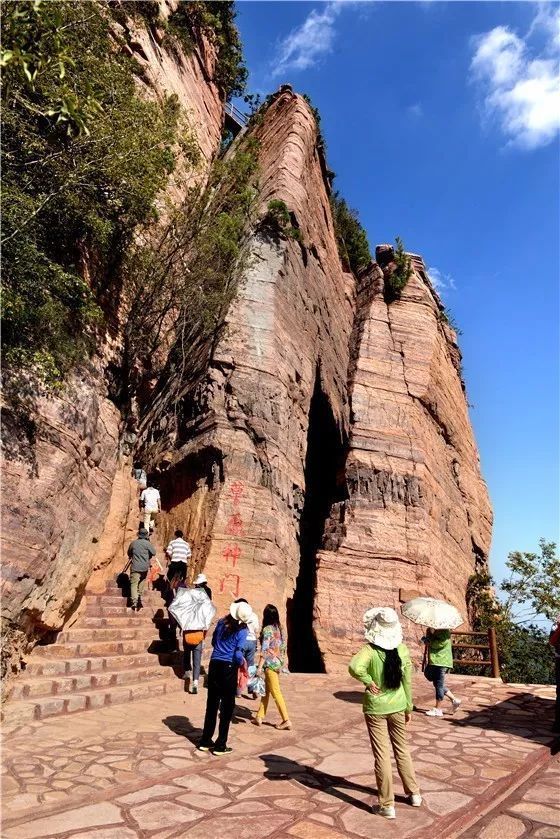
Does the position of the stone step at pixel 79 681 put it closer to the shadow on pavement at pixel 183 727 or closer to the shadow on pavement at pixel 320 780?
the shadow on pavement at pixel 183 727

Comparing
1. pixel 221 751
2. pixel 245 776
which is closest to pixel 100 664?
pixel 221 751

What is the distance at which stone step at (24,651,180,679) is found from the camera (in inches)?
295

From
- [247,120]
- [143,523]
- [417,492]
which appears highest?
[247,120]

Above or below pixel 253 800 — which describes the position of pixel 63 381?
above

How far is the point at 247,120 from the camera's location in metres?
26.7

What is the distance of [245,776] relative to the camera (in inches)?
195

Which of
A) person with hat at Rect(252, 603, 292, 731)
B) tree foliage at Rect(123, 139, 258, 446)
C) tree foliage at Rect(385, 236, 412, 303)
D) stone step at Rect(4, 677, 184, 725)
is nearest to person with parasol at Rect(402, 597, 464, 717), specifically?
person with hat at Rect(252, 603, 292, 731)

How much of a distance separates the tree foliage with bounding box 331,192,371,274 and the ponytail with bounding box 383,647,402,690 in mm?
25206

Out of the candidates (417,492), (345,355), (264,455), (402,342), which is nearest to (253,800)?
(264,455)

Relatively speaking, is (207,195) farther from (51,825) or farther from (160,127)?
(51,825)

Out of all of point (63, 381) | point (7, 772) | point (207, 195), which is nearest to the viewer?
point (7, 772)

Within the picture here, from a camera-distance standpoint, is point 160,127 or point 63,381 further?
point 160,127

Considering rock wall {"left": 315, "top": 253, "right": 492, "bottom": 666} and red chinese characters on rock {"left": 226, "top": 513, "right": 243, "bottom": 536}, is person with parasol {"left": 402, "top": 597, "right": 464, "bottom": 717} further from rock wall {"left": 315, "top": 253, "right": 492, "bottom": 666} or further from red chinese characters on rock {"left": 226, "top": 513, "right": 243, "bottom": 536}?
red chinese characters on rock {"left": 226, "top": 513, "right": 243, "bottom": 536}

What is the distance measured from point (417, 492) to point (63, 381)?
12.7 metres
